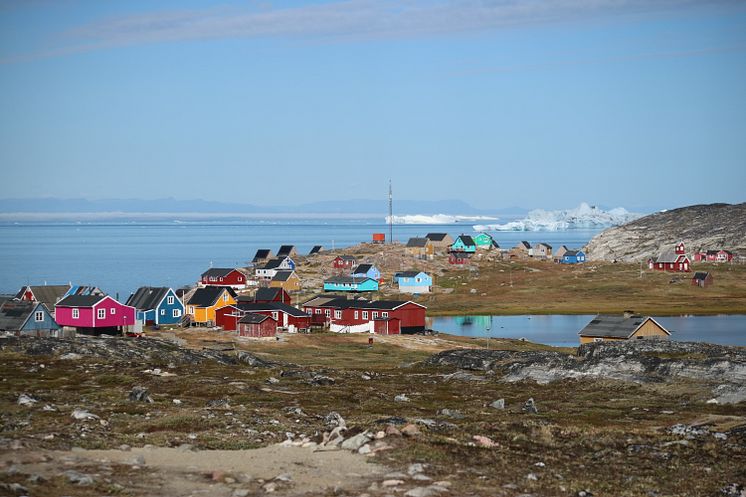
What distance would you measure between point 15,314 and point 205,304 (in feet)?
88.7

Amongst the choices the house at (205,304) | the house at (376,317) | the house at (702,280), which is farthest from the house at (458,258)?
the house at (205,304)

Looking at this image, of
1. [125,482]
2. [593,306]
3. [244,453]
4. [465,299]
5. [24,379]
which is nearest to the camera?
[125,482]

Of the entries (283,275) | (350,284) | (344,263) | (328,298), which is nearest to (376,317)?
(328,298)

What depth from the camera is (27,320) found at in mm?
76750

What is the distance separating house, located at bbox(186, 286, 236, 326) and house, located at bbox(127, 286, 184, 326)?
295 cm

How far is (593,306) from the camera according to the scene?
5153 inches

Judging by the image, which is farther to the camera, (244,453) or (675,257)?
(675,257)

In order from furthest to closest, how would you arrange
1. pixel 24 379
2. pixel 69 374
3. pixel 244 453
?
1. pixel 69 374
2. pixel 24 379
3. pixel 244 453

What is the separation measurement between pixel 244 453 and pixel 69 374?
90.6 ft

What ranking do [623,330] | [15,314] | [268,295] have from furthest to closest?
[268,295] → [623,330] → [15,314]

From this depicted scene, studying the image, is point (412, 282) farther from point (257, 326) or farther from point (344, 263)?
point (257, 326)

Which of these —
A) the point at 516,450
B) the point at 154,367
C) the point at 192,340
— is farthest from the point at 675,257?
the point at 516,450

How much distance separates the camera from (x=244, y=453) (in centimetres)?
2817

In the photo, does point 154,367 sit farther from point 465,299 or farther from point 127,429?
point 465,299
